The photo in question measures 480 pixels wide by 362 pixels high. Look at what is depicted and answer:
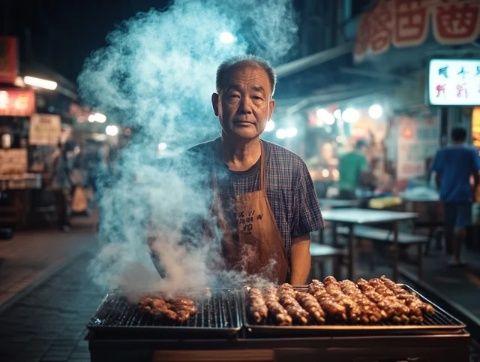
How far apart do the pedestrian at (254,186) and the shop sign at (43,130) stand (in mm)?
12991

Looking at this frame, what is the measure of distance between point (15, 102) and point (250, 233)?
12.2 meters

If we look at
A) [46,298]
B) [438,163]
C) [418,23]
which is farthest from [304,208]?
[418,23]

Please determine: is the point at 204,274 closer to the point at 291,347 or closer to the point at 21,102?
the point at 291,347

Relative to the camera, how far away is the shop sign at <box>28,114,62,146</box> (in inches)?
612

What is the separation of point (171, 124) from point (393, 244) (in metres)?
5.12

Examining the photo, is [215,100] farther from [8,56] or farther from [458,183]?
[8,56]

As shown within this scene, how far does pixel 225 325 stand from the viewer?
114 inches

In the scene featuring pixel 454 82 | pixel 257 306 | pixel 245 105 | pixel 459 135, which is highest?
pixel 454 82

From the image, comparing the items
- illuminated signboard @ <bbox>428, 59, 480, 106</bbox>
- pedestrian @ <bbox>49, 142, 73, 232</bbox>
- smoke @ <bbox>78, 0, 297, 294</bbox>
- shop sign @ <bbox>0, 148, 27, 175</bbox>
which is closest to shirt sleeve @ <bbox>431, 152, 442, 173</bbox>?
illuminated signboard @ <bbox>428, 59, 480, 106</bbox>

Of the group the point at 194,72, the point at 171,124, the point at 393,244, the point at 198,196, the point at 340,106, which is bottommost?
the point at 393,244

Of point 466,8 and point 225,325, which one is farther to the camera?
point 466,8

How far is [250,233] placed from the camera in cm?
379

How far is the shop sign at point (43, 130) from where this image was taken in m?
15.5

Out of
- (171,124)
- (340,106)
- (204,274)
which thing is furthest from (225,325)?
(340,106)
